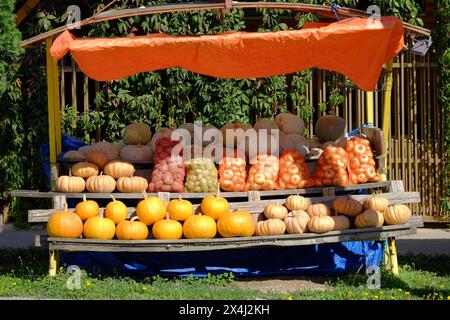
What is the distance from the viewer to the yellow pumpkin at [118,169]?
8.50 metres

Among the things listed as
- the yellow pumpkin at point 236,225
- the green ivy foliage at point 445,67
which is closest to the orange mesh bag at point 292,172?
the yellow pumpkin at point 236,225

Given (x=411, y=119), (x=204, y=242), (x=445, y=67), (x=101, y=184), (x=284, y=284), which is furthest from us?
(x=411, y=119)

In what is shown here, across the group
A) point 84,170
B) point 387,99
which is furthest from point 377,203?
point 84,170

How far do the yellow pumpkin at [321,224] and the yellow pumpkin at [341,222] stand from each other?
0.25 ft

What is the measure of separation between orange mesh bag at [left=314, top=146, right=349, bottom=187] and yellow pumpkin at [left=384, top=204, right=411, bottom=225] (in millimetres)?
569

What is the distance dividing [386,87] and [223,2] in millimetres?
2083

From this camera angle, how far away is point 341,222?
26.5 ft

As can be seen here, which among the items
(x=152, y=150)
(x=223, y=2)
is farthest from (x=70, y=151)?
(x=223, y=2)

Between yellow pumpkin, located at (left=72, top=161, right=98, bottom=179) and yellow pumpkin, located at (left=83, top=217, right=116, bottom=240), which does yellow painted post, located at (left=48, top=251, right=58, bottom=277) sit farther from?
yellow pumpkin, located at (left=72, top=161, right=98, bottom=179)

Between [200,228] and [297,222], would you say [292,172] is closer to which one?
[297,222]

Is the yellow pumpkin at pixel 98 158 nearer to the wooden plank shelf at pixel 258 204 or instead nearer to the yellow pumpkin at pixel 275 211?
the wooden plank shelf at pixel 258 204

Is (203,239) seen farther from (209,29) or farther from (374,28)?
(209,29)

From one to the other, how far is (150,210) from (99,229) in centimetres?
51

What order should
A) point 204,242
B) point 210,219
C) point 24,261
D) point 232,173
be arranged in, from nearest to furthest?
point 204,242
point 210,219
point 232,173
point 24,261
